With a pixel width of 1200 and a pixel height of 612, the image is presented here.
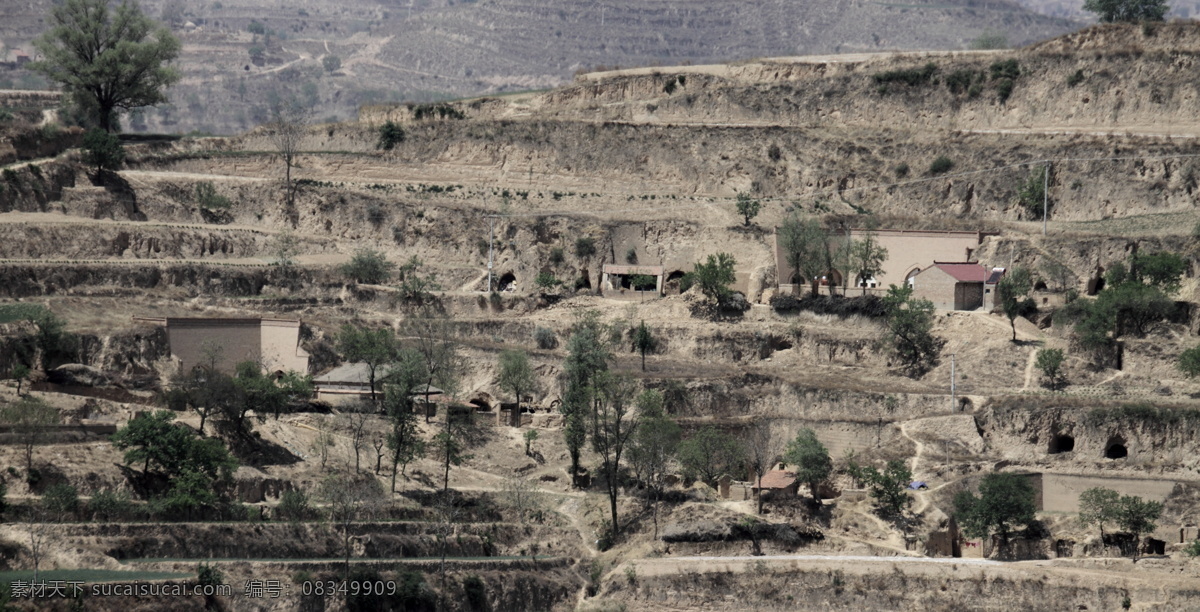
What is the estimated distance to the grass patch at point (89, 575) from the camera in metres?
56.3

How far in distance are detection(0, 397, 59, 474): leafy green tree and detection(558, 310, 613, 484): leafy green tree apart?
17.1 meters

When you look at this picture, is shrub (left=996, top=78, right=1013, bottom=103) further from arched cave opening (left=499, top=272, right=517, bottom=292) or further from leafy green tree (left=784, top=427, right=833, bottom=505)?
leafy green tree (left=784, top=427, right=833, bottom=505)

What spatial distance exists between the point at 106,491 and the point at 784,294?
101 ft

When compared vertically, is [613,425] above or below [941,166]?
below

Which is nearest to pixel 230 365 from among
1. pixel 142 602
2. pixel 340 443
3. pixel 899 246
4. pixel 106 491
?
pixel 340 443

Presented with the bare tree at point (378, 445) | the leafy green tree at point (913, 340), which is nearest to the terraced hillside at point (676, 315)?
the bare tree at point (378, 445)

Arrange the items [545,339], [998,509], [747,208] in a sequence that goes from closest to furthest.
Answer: [998,509]
[545,339]
[747,208]

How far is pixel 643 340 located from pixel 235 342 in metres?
14.9

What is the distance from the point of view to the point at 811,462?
69.9m

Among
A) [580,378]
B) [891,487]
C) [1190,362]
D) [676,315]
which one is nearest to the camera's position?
[891,487]

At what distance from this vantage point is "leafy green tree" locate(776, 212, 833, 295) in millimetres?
84000

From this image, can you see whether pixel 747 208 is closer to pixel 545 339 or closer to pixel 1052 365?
pixel 545 339

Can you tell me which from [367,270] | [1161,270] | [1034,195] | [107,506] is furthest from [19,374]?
[1034,195]

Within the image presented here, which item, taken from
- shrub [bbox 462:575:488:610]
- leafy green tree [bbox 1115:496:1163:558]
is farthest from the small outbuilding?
shrub [bbox 462:575:488:610]
